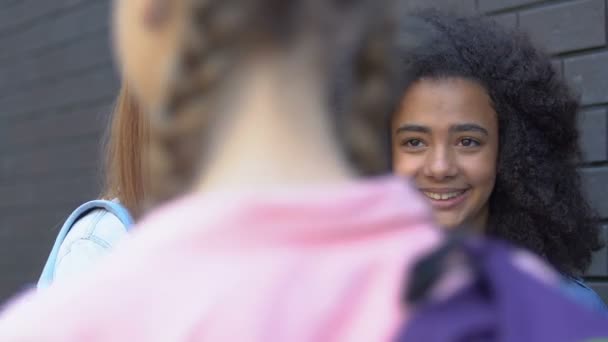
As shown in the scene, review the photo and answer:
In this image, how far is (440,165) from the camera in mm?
3064

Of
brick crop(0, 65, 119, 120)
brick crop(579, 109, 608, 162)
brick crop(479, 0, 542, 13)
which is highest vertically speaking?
brick crop(0, 65, 119, 120)

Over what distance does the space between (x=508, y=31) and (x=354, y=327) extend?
2.56 meters

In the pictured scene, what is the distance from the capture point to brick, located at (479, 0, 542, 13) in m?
4.32

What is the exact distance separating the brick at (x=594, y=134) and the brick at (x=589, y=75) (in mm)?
60

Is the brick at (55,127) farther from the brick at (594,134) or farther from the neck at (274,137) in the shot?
the neck at (274,137)

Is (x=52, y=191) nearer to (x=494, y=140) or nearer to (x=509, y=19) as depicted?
(x=509, y=19)

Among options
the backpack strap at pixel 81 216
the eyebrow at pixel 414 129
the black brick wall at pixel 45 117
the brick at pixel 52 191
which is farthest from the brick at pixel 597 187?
the black brick wall at pixel 45 117

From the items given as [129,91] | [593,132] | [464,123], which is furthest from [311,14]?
[593,132]

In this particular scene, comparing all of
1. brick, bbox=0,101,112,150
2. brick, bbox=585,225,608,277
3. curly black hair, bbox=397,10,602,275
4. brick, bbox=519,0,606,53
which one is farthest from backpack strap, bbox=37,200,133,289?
brick, bbox=0,101,112,150

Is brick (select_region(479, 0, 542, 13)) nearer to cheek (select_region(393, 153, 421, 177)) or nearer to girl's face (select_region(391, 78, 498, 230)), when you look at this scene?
girl's face (select_region(391, 78, 498, 230))

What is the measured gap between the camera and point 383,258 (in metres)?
1.12

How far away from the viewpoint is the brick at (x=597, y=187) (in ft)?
13.3

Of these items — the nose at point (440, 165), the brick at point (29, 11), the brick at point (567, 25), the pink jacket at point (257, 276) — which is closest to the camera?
the pink jacket at point (257, 276)

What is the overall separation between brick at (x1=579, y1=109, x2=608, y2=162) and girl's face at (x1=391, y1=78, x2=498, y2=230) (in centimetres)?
106
